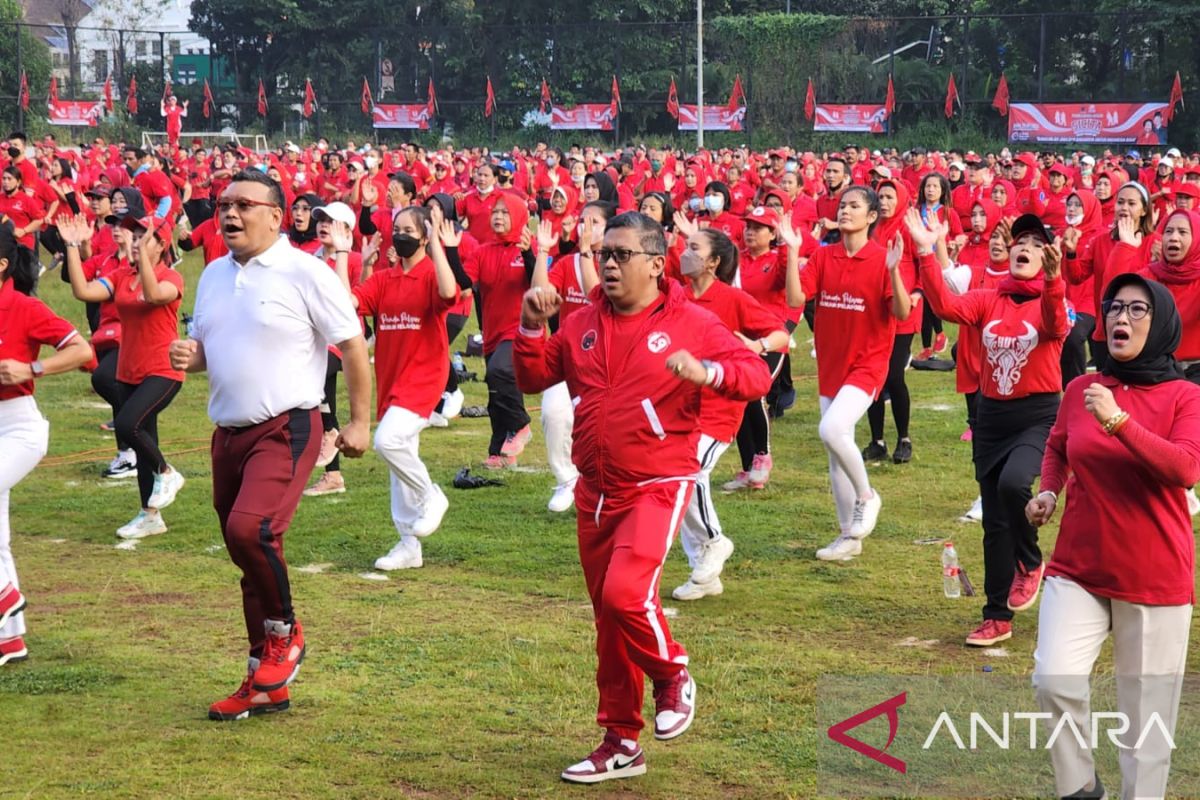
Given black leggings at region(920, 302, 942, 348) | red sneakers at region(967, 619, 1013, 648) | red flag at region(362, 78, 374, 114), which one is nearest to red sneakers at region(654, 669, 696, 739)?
red sneakers at region(967, 619, 1013, 648)

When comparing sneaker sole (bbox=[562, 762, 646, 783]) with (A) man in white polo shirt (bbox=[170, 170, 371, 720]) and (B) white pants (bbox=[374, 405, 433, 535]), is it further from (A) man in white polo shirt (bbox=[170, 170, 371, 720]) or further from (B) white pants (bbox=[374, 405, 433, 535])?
(B) white pants (bbox=[374, 405, 433, 535])

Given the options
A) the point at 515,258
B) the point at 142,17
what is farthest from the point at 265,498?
the point at 142,17

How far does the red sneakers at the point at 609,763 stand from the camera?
5777 millimetres

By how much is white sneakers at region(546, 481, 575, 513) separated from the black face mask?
2084mm

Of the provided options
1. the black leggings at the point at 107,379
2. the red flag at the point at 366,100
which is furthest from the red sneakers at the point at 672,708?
the red flag at the point at 366,100

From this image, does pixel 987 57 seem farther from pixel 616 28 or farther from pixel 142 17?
pixel 142 17

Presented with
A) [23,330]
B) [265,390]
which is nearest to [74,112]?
[23,330]

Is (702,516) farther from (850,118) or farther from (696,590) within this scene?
(850,118)

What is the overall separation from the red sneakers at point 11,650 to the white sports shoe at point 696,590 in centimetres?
329

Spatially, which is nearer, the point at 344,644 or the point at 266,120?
the point at 344,644

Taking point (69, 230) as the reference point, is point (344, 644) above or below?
below

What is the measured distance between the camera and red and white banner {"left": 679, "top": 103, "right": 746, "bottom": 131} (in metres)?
46.2

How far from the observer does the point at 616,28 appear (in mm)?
50656

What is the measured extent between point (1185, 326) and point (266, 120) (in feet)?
163
